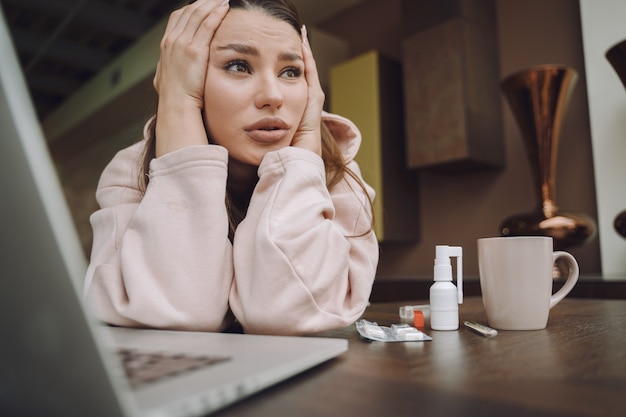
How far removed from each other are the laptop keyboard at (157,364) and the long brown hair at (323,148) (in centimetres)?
37

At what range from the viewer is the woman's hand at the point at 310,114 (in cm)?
71

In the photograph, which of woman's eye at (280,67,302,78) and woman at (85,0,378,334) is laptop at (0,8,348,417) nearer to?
woman at (85,0,378,334)

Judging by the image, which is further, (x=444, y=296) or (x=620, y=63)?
(x=620, y=63)

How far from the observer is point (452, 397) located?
259 mm

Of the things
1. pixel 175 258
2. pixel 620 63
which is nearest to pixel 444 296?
pixel 175 258

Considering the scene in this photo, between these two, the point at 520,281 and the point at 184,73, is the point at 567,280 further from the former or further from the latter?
the point at 184,73

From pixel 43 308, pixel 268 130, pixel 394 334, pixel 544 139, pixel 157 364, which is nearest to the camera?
pixel 43 308

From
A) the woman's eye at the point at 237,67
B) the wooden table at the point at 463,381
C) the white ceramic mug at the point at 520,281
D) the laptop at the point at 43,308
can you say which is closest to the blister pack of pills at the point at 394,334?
the wooden table at the point at 463,381

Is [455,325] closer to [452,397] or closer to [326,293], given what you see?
[326,293]

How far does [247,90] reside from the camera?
0.66 m

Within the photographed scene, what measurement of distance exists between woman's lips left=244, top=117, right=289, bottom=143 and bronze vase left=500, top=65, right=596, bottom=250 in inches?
49.0

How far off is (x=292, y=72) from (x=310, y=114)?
0.07 m

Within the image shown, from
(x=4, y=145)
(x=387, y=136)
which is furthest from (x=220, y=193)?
(x=387, y=136)

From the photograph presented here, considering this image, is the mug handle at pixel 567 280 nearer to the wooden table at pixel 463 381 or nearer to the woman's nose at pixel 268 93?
the wooden table at pixel 463 381
